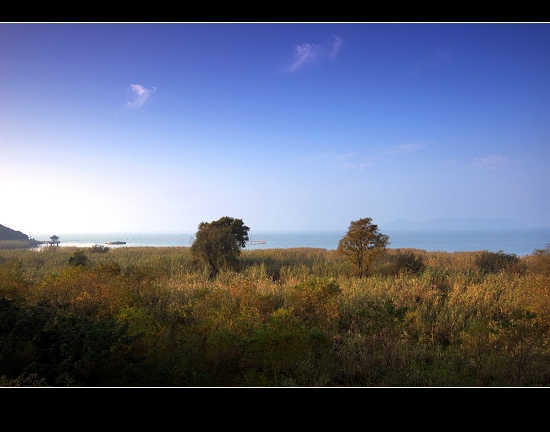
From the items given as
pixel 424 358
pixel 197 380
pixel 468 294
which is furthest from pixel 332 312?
pixel 468 294

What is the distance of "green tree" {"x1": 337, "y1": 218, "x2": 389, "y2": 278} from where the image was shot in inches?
313

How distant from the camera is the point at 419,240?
517 centimetres

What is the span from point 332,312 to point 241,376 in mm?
2093

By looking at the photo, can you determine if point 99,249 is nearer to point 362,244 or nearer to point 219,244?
point 219,244

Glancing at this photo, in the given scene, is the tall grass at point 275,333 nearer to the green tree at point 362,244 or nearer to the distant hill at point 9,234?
the green tree at point 362,244

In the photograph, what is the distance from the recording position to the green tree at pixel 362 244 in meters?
7.94

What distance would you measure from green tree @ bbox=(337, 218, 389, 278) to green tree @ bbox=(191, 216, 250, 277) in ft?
9.68

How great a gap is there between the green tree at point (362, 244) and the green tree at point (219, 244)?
295 cm

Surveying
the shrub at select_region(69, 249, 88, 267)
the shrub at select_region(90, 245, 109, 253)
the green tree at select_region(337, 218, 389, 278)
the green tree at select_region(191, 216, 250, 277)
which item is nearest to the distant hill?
the shrub at select_region(69, 249, 88, 267)

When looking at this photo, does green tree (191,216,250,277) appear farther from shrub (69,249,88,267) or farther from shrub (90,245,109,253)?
shrub (90,245,109,253)

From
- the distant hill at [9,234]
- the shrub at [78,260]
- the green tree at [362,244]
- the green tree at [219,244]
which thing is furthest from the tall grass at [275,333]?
the shrub at [78,260]
